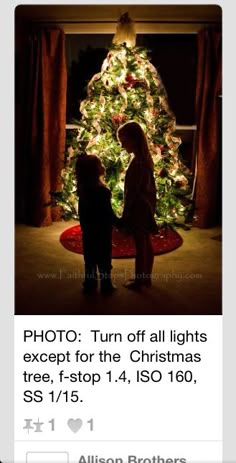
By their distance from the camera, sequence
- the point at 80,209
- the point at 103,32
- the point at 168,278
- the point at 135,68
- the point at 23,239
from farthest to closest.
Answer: the point at 103,32 < the point at 23,239 < the point at 135,68 < the point at 168,278 < the point at 80,209

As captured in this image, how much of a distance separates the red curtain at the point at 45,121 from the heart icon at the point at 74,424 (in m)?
2.74

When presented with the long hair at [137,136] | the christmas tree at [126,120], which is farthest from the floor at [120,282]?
the long hair at [137,136]

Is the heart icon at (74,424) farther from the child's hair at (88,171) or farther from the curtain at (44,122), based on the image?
the curtain at (44,122)

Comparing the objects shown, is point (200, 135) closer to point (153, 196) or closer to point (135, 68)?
point (135, 68)

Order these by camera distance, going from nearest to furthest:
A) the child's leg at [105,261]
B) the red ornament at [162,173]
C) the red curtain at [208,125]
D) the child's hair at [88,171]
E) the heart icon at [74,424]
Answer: the heart icon at [74,424], the child's hair at [88,171], the child's leg at [105,261], the red ornament at [162,173], the red curtain at [208,125]

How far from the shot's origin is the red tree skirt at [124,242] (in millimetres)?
4004

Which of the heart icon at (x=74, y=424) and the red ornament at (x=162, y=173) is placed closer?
the heart icon at (x=74, y=424)

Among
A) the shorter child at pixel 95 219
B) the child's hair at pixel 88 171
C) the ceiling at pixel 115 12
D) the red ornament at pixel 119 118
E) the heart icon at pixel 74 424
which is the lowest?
the heart icon at pixel 74 424

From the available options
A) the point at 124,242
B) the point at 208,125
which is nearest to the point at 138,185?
the point at 124,242

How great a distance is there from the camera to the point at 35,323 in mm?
2375

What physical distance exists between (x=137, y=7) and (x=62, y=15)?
565 mm

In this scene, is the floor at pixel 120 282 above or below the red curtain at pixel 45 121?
below

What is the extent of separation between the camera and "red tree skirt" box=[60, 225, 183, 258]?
4004 millimetres

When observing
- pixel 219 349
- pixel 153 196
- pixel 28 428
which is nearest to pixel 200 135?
pixel 153 196
